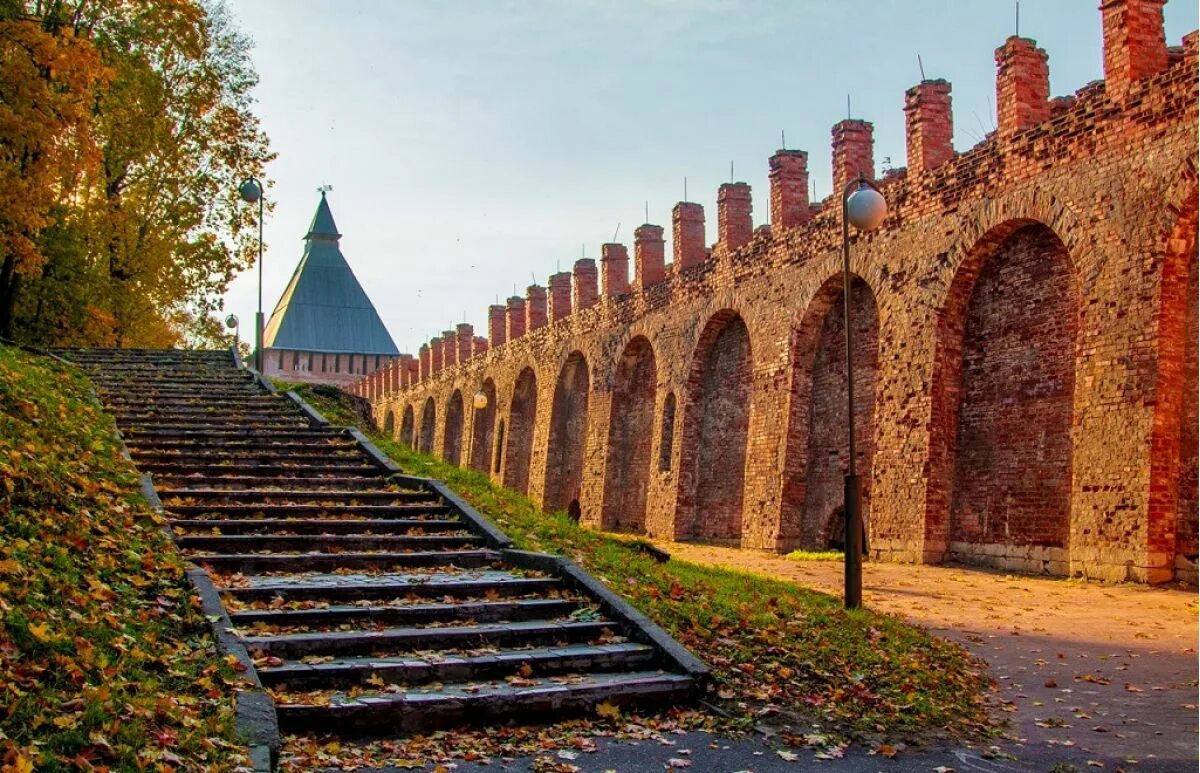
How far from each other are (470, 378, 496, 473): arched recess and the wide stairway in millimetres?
26799

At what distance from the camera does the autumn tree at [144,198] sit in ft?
86.0

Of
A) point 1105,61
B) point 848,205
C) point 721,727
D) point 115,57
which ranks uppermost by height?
point 115,57

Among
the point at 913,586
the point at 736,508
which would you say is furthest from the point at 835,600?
the point at 736,508

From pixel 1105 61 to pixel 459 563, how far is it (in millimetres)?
11420

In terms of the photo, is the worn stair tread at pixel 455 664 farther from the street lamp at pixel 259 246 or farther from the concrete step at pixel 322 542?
the street lamp at pixel 259 246

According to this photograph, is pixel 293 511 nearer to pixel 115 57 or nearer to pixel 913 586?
pixel 913 586

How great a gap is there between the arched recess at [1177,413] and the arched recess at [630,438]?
1612 cm

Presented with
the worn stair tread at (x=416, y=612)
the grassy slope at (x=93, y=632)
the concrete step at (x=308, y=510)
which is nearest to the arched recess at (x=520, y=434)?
the concrete step at (x=308, y=510)

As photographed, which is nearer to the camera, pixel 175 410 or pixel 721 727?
pixel 721 727

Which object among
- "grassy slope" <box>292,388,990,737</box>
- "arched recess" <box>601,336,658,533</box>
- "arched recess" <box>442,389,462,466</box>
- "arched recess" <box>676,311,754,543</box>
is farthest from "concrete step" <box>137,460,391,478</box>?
"arched recess" <box>442,389,462,466</box>

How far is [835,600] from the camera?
39.0ft

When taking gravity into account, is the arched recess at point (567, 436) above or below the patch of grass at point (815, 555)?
above

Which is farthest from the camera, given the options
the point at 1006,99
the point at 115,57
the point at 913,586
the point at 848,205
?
the point at 115,57

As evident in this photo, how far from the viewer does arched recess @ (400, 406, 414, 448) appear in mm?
53562
